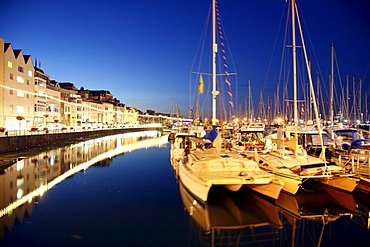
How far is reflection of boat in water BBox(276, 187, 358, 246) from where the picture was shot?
14.7m

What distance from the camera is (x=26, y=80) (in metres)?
67.3

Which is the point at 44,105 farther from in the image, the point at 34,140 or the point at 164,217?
the point at 164,217

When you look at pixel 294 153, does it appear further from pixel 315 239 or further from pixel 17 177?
pixel 17 177

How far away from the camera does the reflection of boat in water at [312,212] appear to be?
577 inches

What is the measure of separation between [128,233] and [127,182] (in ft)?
42.4

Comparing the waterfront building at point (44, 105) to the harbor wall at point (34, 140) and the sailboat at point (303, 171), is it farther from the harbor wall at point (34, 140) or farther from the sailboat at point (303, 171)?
the sailboat at point (303, 171)

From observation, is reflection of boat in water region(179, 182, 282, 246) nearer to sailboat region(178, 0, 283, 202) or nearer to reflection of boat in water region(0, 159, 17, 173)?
sailboat region(178, 0, 283, 202)

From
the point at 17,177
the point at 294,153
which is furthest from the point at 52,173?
the point at 294,153

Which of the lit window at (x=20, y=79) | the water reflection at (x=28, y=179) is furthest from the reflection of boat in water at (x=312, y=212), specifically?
the lit window at (x=20, y=79)

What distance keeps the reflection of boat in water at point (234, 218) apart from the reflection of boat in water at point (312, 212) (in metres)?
0.72

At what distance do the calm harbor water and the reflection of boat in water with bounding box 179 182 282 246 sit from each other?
0.13ft

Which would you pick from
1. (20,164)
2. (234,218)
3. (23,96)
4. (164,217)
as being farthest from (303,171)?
(23,96)

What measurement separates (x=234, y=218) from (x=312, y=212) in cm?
464

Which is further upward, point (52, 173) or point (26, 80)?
point (26, 80)
